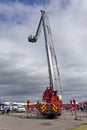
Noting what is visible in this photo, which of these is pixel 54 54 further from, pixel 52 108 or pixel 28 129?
pixel 28 129

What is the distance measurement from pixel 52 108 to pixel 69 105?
194 centimetres

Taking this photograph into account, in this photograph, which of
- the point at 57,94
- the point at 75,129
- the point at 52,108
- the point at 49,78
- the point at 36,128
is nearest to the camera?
the point at 75,129

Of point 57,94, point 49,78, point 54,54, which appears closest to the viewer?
point 57,94

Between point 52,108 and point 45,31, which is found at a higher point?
point 45,31

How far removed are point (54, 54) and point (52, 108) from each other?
10.0m

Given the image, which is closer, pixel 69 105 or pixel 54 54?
pixel 69 105

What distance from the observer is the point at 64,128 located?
23656mm

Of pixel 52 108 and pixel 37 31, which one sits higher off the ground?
pixel 37 31

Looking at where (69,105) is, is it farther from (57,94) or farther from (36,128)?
(36,128)

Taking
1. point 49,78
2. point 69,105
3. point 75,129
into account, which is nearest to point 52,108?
point 69,105

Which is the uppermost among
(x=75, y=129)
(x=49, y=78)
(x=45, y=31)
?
(x=45, y=31)

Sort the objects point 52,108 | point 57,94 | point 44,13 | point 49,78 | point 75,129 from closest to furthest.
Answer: point 75,129 < point 52,108 < point 57,94 < point 49,78 < point 44,13

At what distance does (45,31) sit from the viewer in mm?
44781

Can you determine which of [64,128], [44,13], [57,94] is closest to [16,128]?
[64,128]
